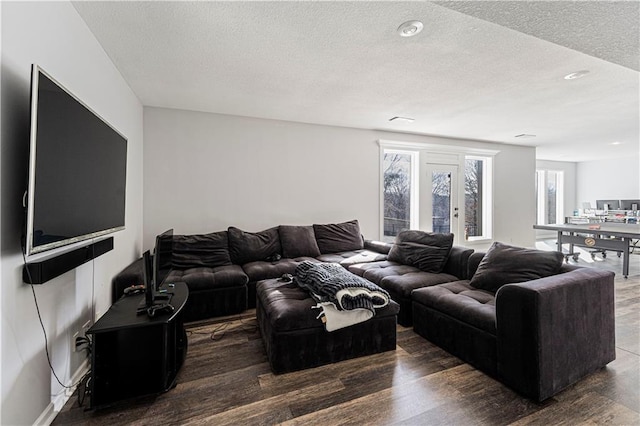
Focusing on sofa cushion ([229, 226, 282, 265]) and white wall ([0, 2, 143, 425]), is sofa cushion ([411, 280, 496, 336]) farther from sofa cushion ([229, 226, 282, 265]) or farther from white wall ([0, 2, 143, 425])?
white wall ([0, 2, 143, 425])

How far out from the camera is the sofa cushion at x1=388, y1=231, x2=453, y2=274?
10.1 feet

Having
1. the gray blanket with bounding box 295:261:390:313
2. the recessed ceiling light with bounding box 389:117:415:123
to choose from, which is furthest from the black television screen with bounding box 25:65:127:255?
the recessed ceiling light with bounding box 389:117:415:123

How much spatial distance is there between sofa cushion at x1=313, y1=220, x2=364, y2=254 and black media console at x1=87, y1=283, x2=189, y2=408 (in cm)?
261

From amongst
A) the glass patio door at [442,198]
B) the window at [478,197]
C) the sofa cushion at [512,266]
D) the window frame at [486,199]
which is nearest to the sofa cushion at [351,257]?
the sofa cushion at [512,266]

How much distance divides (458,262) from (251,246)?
244 centimetres

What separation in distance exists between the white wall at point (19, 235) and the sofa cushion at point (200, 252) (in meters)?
1.06

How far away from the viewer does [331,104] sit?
11.9ft

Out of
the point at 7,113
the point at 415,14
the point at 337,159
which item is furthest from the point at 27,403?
the point at 337,159

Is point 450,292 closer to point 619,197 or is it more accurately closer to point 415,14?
point 415,14

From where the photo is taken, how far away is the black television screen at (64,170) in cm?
123

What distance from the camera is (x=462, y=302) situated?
2164mm

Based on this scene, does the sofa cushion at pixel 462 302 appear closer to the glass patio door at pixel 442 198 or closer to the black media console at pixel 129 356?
the black media console at pixel 129 356

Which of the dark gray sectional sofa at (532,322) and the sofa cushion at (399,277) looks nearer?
the dark gray sectional sofa at (532,322)

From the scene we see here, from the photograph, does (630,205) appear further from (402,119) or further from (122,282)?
(122,282)
